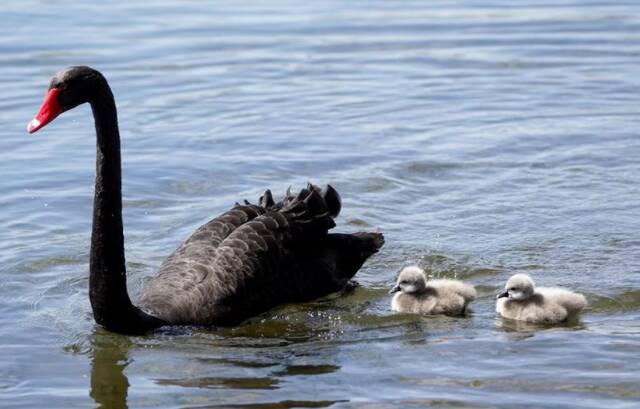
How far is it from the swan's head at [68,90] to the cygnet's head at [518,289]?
7.38 feet

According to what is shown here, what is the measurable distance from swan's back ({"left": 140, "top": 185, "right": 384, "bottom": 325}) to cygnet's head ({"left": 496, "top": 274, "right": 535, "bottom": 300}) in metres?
1.15

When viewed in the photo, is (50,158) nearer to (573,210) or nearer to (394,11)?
(573,210)

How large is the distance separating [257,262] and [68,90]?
1.41m

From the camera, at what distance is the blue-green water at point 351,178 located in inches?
234

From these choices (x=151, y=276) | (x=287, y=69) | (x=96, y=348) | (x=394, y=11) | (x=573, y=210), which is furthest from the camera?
(x=394, y=11)

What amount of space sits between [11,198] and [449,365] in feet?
13.7

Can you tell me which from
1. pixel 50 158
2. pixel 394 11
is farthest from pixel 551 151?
pixel 394 11

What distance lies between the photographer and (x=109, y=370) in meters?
6.13

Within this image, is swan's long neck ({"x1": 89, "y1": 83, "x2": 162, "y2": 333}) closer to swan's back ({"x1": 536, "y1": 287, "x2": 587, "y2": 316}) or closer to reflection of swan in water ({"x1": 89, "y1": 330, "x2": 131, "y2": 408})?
reflection of swan in water ({"x1": 89, "y1": 330, "x2": 131, "y2": 408})

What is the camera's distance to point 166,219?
28.4ft

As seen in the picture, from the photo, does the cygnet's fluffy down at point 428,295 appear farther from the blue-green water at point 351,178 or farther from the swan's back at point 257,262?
the swan's back at point 257,262

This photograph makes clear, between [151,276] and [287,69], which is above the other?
[287,69]

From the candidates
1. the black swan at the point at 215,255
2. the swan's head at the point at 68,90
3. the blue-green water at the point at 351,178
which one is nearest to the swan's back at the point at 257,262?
the black swan at the point at 215,255

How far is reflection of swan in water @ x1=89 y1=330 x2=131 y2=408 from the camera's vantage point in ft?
19.0
